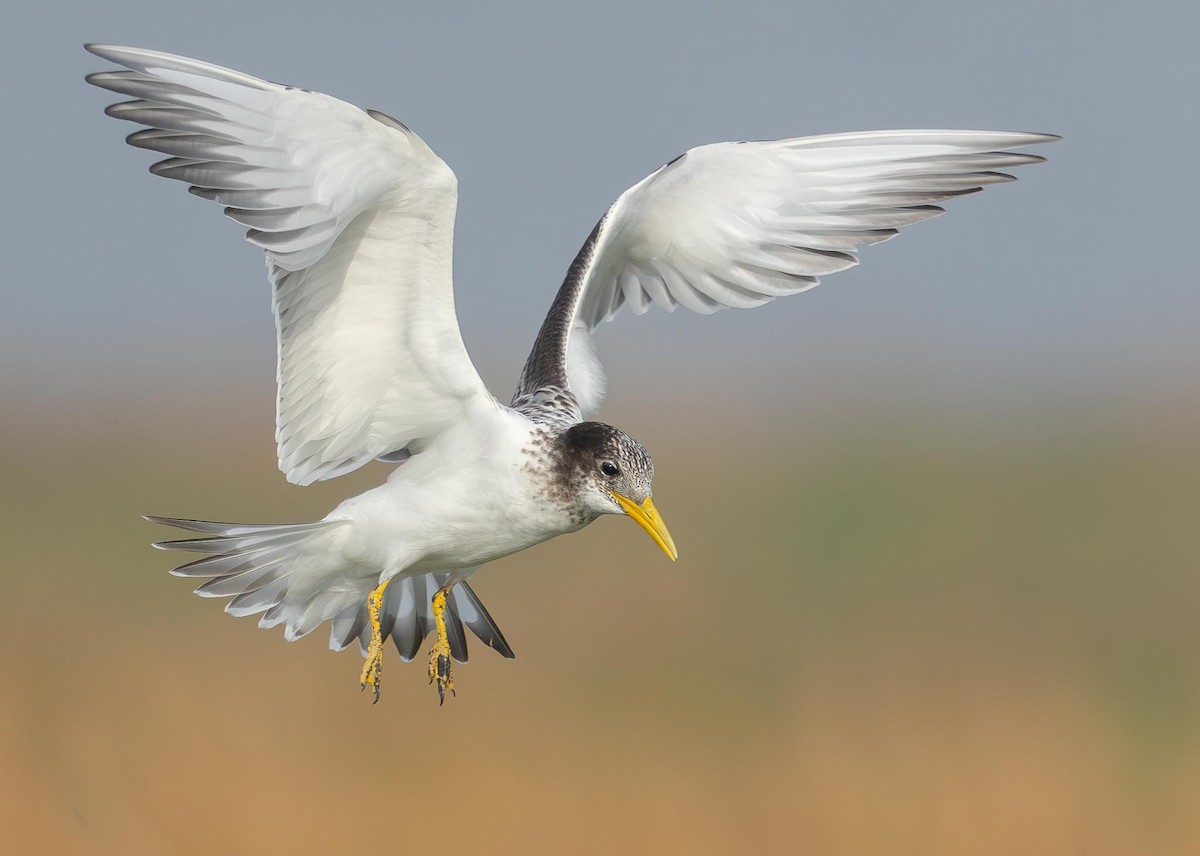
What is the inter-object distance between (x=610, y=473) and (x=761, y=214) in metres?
2.46

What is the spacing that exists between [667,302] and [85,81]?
14.4 ft

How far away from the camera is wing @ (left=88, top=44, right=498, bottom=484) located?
7.68 meters

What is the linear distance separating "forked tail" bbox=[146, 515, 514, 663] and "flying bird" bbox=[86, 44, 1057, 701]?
13mm

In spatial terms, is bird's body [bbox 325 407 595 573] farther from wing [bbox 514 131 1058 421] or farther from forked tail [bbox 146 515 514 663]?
wing [bbox 514 131 1058 421]

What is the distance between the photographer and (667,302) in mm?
10734

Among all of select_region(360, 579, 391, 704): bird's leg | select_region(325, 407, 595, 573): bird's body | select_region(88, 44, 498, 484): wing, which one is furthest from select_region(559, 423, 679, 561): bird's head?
select_region(360, 579, 391, 704): bird's leg

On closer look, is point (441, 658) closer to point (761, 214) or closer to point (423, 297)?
point (423, 297)

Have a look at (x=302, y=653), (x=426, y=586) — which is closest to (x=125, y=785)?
(x=302, y=653)

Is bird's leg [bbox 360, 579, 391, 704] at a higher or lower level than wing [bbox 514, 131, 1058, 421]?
lower

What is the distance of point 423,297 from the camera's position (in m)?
8.41

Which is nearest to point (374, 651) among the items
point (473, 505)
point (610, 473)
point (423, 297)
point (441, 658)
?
point (441, 658)

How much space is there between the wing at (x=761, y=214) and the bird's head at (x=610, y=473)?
2.95ft

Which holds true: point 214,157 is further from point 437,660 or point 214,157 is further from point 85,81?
point 437,660

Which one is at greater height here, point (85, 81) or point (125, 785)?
point (85, 81)
